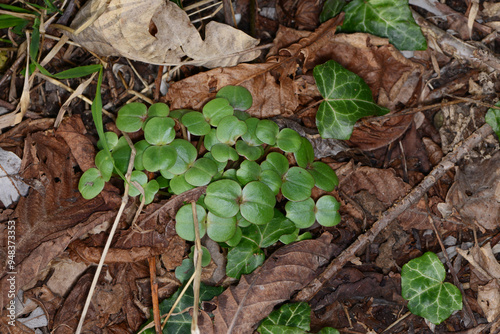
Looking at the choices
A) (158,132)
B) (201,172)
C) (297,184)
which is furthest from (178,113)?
(297,184)

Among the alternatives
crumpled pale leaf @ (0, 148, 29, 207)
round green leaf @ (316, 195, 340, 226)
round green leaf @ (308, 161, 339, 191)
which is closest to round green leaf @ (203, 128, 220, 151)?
round green leaf @ (308, 161, 339, 191)

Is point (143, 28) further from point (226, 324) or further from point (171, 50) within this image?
point (226, 324)

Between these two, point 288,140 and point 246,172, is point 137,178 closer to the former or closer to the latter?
point 246,172

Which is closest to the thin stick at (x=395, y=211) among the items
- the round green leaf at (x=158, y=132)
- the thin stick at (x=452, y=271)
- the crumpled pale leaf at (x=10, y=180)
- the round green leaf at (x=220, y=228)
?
the thin stick at (x=452, y=271)

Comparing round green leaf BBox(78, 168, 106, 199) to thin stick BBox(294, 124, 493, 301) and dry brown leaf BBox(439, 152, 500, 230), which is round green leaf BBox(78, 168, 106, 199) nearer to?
thin stick BBox(294, 124, 493, 301)

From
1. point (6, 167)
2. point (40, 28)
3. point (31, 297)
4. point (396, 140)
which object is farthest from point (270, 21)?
point (31, 297)
